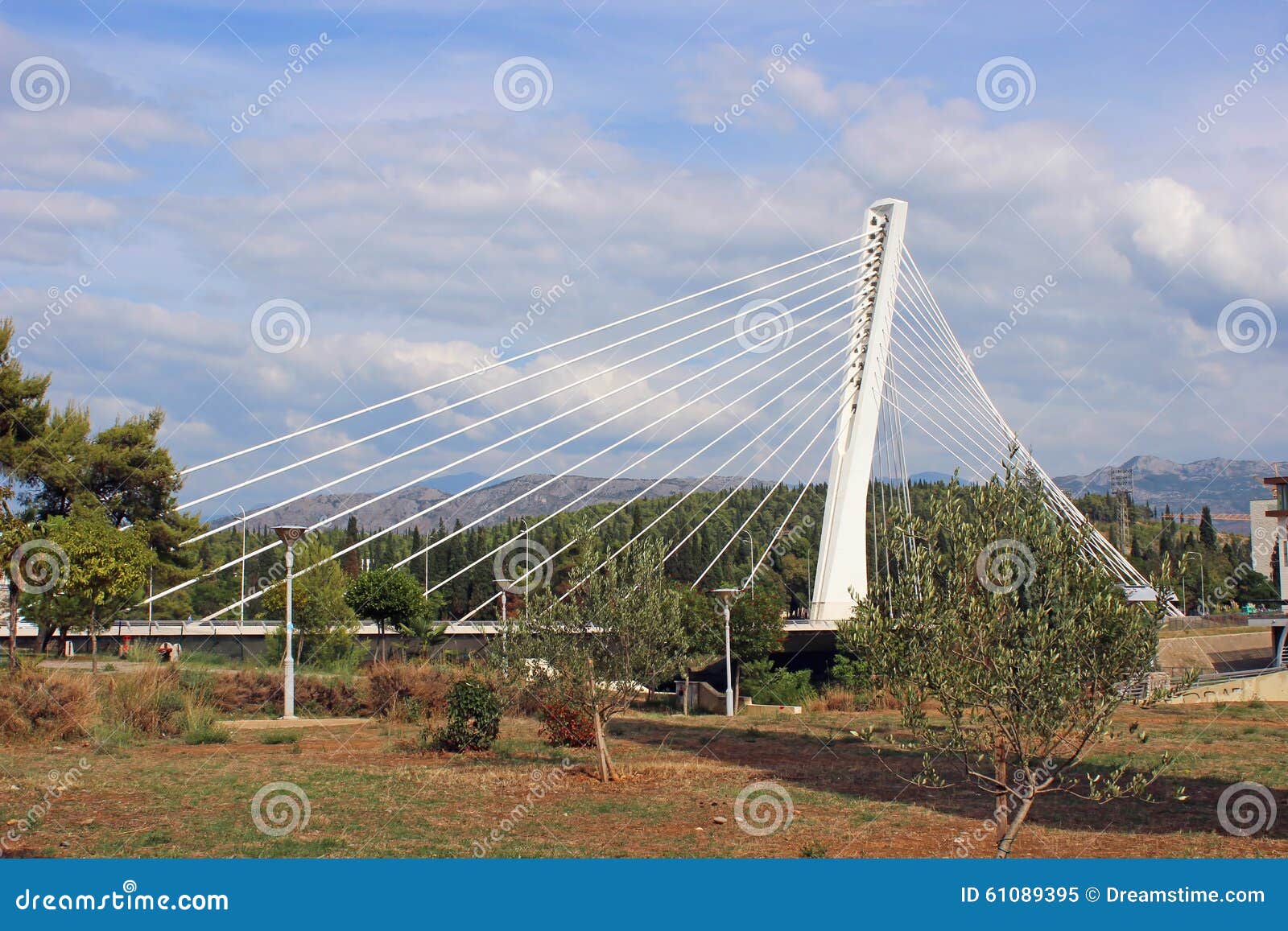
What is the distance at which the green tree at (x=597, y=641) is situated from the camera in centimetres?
1675

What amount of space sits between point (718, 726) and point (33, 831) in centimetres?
1683

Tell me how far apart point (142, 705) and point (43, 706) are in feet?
6.63

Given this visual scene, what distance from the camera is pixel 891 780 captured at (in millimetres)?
17375

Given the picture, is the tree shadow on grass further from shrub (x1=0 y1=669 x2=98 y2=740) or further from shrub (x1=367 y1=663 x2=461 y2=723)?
shrub (x1=0 y1=669 x2=98 y2=740)

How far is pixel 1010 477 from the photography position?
9859 mm

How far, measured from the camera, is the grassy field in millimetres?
11461

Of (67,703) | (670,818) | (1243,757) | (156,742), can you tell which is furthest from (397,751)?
(1243,757)

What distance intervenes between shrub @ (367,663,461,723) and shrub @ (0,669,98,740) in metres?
6.20

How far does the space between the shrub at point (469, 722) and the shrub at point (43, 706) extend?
6.36 meters

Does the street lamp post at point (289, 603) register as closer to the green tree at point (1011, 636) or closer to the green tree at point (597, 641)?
the green tree at point (597, 641)

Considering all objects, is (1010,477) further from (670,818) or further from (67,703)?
(67,703)

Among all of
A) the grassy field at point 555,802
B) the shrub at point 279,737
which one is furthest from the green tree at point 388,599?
the shrub at point 279,737

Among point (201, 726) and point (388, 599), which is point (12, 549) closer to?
point (201, 726)

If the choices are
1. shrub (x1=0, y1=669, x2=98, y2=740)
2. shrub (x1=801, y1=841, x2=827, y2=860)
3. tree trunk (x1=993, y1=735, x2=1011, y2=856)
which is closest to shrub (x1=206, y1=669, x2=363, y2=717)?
shrub (x1=0, y1=669, x2=98, y2=740)
